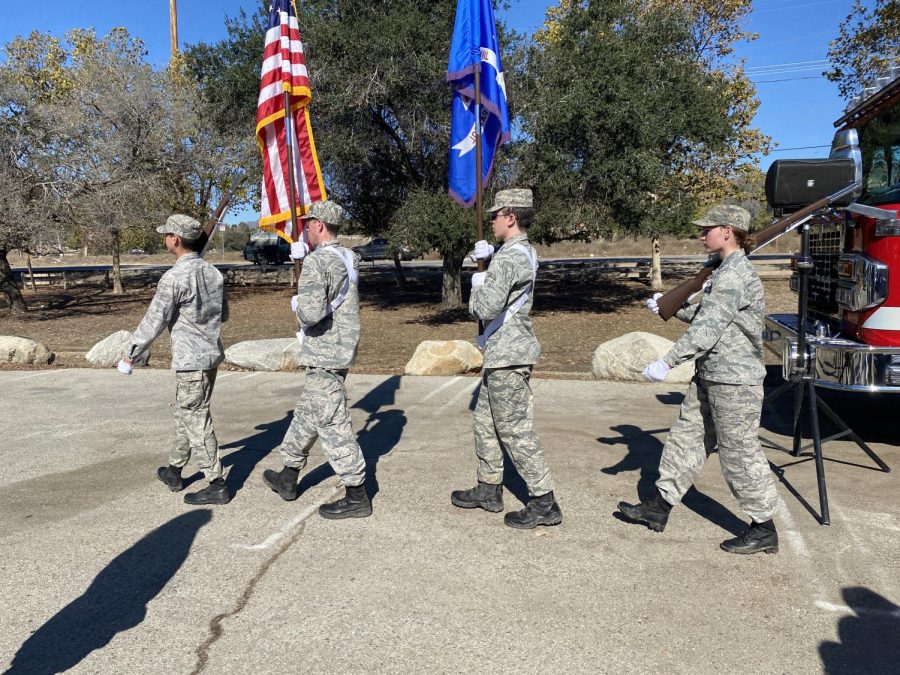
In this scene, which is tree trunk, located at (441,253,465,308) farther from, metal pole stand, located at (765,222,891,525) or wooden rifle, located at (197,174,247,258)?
metal pole stand, located at (765,222,891,525)

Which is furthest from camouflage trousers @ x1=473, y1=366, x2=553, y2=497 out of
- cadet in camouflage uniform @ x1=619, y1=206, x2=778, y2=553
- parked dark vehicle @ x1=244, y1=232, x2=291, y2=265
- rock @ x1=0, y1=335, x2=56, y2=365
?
parked dark vehicle @ x1=244, y1=232, x2=291, y2=265

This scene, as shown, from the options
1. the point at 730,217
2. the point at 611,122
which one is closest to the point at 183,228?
the point at 730,217

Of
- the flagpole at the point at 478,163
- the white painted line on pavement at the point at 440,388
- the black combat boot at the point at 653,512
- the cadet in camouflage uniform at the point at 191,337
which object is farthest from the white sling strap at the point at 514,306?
the white painted line on pavement at the point at 440,388

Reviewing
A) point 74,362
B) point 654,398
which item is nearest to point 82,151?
point 74,362

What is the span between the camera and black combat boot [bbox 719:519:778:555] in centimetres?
393

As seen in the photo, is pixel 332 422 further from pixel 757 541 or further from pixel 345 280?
pixel 757 541

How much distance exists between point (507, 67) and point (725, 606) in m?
14.5

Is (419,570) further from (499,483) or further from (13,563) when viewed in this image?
(13,563)

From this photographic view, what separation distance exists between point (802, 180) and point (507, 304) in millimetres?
3243

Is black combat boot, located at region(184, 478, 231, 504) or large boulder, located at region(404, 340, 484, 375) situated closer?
black combat boot, located at region(184, 478, 231, 504)

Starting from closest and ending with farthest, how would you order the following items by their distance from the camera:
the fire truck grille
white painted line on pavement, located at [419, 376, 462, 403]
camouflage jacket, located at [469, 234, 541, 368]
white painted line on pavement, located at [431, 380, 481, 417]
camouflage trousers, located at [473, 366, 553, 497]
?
camouflage jacket, located at [469, 234, 541, 368]
camouflage trousers, located at [473, 366, 553, 497]
the fire truck grille
white painted line on pavement, located at [431, 380, 481, 417]
white painted line on pavement, located at [419, 376, 462, 403]

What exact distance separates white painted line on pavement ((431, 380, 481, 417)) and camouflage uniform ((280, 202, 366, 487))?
2.82m

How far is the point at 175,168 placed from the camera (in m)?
19.8

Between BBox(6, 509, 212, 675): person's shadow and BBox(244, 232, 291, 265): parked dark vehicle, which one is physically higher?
BBox(244, 232, 291, 265): parked dark vehicle
